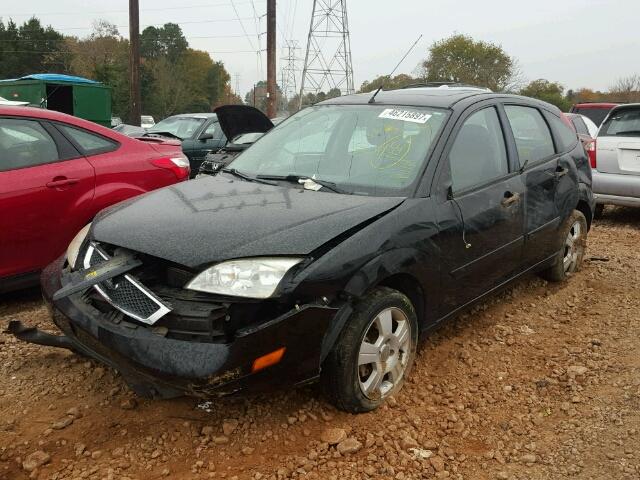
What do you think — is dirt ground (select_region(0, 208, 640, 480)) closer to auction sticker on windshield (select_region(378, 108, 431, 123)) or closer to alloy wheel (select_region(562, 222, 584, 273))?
alloy wheel (select_region(562, 222, 584, 273))

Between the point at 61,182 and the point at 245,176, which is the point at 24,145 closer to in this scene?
the point at 61,182

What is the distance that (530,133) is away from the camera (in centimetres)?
431

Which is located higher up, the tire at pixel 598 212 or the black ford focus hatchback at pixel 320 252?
the black ford focus hatchback at pixel 320 252

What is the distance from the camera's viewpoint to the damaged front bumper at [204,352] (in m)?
2.28

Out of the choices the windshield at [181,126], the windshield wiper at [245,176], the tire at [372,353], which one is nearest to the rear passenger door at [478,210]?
the tire at [372,353]

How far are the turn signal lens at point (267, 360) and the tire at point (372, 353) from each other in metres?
0.31

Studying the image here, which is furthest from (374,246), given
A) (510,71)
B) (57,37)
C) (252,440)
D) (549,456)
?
(57,37)

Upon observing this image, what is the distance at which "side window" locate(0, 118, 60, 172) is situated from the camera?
4.09m

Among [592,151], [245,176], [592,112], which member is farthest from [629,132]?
[592,112]

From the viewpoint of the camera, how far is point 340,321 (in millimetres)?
2568

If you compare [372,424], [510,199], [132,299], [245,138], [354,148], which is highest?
[354,148]

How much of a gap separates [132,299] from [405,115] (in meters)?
2.01

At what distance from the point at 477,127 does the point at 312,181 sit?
1.16 metres

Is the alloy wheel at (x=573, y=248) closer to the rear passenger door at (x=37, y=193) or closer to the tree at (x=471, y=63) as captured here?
the rear passenger door at (x=37, y=193)
